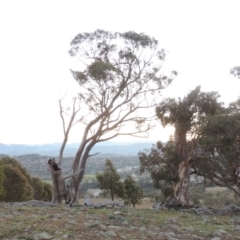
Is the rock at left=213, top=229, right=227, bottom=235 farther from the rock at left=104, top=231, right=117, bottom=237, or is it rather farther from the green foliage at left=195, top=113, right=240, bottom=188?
the green foliage at left=195, top=113, right=240, bottom=188

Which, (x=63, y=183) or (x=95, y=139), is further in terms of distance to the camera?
(x=95, y=139)

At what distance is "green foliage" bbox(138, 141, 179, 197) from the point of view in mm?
22266

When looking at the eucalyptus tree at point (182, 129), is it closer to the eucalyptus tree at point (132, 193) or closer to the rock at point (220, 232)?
the rock at point (220, 232)

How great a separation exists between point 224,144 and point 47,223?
43.7ft

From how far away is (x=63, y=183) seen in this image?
73.3 feet

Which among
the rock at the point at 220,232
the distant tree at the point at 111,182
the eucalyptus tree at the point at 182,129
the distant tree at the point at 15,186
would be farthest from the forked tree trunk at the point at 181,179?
the distant tree at the point at 15,186

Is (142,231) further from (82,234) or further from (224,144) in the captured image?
(224,144)

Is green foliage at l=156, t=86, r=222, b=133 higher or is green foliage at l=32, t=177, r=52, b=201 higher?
green foliage at l=156, t=86, r=222, b=133

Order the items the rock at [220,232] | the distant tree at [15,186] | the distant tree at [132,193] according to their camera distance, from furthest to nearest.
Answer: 1. the distant tree at [132,193]
2. the distant tree at [15,186]
3. the rock at [220,232]

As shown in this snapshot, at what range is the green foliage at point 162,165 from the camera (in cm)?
2227

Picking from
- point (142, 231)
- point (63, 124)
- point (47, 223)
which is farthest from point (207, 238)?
point (63, 124)

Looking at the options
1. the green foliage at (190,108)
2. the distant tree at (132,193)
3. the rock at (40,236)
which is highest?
the green foliage at (190,108)

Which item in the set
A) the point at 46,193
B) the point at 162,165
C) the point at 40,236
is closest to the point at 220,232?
the point at 40,236

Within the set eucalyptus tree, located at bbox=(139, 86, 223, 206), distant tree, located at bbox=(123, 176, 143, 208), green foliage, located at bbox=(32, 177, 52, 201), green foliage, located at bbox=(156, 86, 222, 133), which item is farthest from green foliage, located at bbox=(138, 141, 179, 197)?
green foliage, located at bbox=(32, 177, 52, 201)
